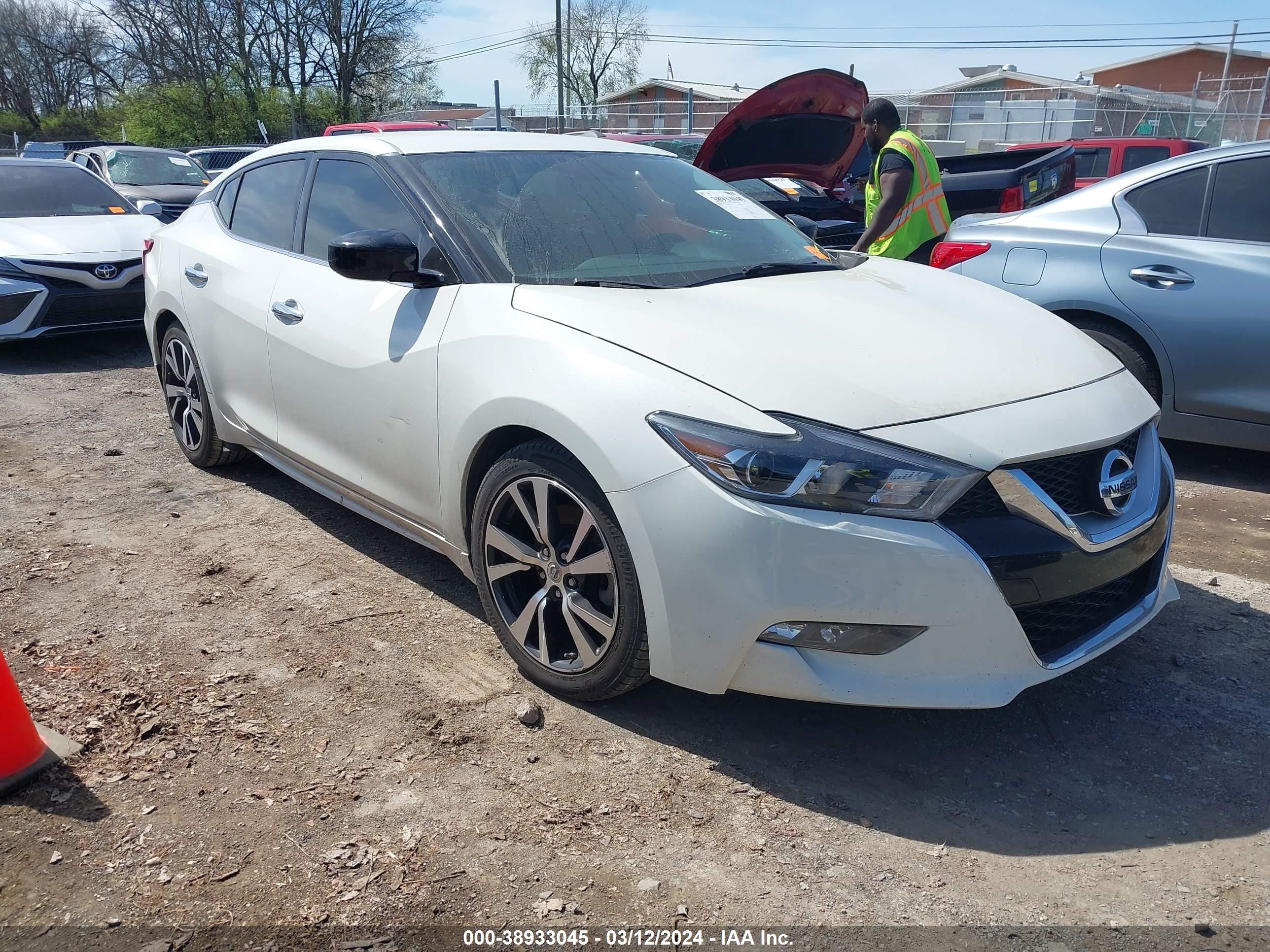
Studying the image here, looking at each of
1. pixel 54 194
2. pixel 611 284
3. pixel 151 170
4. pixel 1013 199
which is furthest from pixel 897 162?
pixel 151 170

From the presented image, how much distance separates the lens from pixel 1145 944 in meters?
2.03

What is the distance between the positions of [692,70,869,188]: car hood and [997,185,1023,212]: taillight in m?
1.18

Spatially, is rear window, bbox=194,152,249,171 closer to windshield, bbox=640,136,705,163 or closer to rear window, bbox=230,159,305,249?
windshield, bbox=640,136,705,163

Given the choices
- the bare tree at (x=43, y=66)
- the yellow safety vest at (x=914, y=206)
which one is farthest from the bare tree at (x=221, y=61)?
the yellow safety vest at (x=914, y=206)

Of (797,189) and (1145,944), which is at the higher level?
(797,189)

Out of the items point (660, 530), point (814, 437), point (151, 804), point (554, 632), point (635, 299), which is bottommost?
point (151, 804)

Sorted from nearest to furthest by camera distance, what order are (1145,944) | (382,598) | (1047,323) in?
1. (1145,944)
2. (1047,323)
3. (382,598)

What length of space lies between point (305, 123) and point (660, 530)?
42.6 metres

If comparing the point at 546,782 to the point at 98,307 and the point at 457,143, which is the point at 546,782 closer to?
the point at 457,143

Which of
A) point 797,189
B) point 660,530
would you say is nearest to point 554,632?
point 660,530

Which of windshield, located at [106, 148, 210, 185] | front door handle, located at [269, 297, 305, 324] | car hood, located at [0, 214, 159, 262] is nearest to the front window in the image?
car hood, located at [0, 214, 159, 262]

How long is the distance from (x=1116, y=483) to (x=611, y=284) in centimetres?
156

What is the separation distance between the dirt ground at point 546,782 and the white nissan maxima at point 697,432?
11.5 inches

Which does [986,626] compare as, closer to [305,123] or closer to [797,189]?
[797,189]
